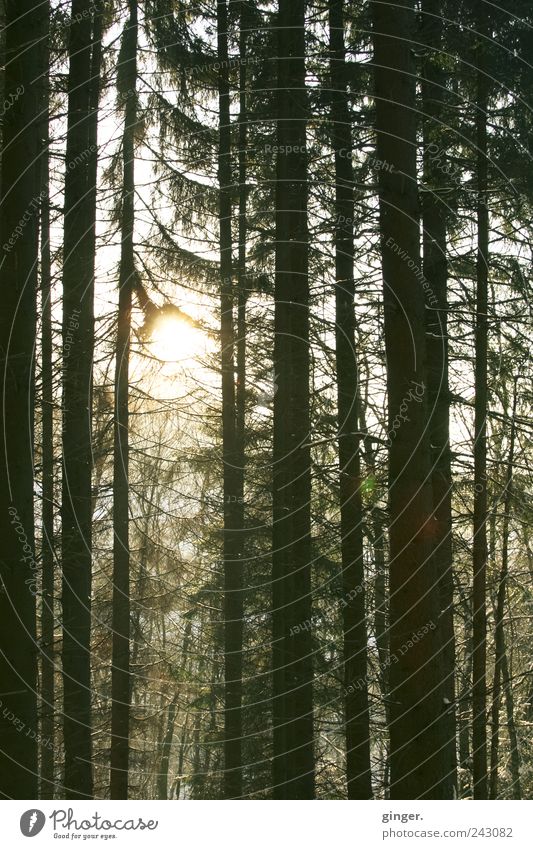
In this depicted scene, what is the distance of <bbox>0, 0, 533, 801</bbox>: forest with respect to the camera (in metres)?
8.48

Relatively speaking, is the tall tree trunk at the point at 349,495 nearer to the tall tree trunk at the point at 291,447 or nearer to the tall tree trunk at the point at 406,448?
the tall tree trunk at the point at 291,447

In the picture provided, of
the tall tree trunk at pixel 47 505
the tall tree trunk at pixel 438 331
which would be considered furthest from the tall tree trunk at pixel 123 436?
the tall tree trunk at pixel 438 331

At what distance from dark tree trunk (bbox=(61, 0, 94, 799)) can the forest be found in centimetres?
4

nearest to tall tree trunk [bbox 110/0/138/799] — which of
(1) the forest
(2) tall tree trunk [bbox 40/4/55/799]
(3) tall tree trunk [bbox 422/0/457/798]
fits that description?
(1) the forest

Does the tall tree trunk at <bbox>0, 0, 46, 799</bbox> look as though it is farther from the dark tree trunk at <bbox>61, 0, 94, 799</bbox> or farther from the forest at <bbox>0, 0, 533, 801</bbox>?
the dark tree trunk at <bbox>61, 0, 94, 799</bbox>

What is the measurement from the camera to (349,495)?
12.9m

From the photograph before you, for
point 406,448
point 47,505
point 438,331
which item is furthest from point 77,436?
point 406,448

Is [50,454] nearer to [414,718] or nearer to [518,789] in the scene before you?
[414,718]

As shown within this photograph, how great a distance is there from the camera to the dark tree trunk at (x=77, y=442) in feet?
39.4

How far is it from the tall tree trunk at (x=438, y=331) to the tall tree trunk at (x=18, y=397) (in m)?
4.61

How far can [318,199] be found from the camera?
13.4 metres

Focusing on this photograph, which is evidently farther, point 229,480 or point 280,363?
point 229,480

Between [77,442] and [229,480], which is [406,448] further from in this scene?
[229,480]

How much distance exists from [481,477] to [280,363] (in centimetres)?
358
